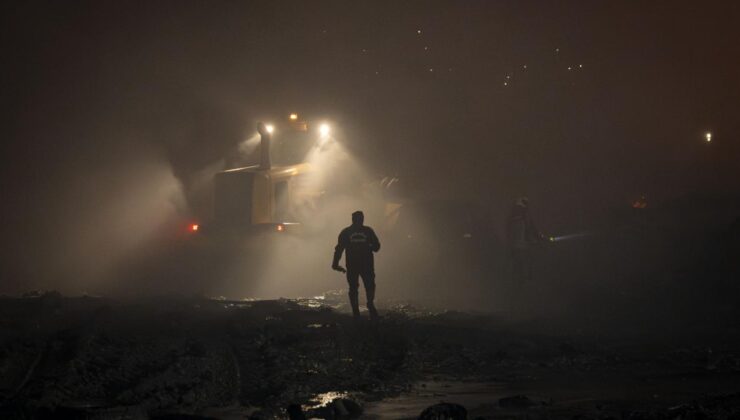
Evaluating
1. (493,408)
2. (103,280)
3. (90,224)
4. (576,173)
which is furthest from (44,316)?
(576,173)

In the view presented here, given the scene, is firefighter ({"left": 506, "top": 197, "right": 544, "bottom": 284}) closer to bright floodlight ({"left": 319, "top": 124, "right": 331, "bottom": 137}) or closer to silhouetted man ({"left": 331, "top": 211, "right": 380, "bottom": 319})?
silhouetted man ({"left": 331, "top": 211, "right": 380, "bottom": 319})

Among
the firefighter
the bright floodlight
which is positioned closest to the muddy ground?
the firefighter

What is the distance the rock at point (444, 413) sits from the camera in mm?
6551

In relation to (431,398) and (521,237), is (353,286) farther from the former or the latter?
(431,398)

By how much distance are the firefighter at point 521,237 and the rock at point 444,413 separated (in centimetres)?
994

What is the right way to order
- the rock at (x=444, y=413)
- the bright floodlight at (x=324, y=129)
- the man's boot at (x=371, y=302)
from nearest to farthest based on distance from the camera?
the rock at (x=444, y=413)
the man's boot at (x=371, y=302)
the bright floodlight at (x=324, y=129)

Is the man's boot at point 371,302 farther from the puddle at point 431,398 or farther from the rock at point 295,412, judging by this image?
the rock at point 295,412

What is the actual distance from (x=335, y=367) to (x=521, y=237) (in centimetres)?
785

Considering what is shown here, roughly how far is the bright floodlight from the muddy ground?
11292mm

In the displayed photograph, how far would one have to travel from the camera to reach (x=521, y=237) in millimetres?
16406

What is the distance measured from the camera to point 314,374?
900 cm

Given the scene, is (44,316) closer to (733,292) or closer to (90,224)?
(733,292)

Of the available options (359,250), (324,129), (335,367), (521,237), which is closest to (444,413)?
(335,367)

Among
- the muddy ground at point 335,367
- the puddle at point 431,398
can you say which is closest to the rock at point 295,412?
the muddy ground at point 335,367
